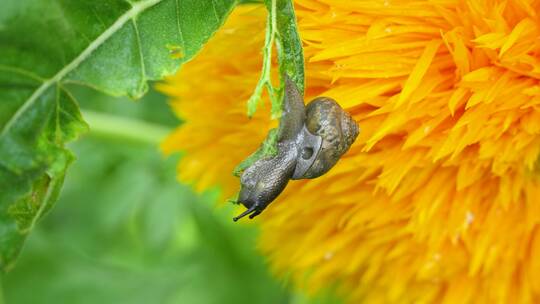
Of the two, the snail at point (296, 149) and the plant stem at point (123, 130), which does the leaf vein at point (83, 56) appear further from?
the plant stem at point (123, 130)

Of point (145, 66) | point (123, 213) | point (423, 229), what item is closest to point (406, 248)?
point (423, 229)

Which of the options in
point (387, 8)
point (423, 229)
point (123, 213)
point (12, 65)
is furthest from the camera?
point (123, 213)

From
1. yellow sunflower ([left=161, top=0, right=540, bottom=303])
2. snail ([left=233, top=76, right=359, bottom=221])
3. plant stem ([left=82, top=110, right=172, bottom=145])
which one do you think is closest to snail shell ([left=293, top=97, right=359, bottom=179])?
snail ([left=233, top=76, right=359, bottom=221])

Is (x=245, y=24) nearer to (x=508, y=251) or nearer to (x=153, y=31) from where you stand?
(x=153, y=31)

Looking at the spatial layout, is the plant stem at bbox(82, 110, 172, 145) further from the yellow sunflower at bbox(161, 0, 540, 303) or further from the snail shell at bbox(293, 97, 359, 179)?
the snail shell at bbox(293, 97, 359, 179)

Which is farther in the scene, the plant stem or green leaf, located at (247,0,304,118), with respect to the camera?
the plant stem

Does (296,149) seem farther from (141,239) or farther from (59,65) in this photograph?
(141,239)

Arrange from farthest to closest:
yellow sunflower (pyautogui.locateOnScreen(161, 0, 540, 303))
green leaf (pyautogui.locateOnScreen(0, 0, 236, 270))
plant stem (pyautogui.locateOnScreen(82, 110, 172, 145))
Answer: plant stem (pyautogui.locateOnScreen(82, 110, 172, 145))
yellow sunflower (pyautogui.locateOnScreen(161, 0, 540, 303))
green leaf (pyautogui.locateOnScreen(0, 0, 236, 270))
